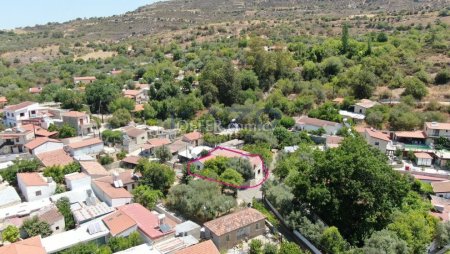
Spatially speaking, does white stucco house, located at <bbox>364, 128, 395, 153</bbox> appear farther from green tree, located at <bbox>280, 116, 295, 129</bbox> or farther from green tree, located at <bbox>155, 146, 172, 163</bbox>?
green tree, located at <bbox>155, 146, 172, 163</bbox>

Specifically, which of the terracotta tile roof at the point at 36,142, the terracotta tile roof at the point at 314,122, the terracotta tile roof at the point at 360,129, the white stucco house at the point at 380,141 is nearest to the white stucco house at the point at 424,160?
the white stucco house at the point at 380,141

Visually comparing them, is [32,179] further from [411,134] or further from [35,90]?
[411,134]

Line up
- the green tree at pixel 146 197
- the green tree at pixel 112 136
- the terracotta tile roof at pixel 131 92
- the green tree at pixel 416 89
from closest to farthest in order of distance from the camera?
the green tree at pixel 146 197 → the green tree at pixel 112 136 → the green tree at pixel 416 89 → the terracotta tile roof at pixel 131 92

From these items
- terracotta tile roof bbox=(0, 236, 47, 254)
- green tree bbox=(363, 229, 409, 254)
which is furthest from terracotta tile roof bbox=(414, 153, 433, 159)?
terracotta tile roof bbox=(0, 236, 47, 254)

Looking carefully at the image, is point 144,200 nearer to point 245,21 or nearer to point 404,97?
point 404,97

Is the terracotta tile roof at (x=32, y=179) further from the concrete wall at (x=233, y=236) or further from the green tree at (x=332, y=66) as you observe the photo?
the green tree at (x=332, y=66)
